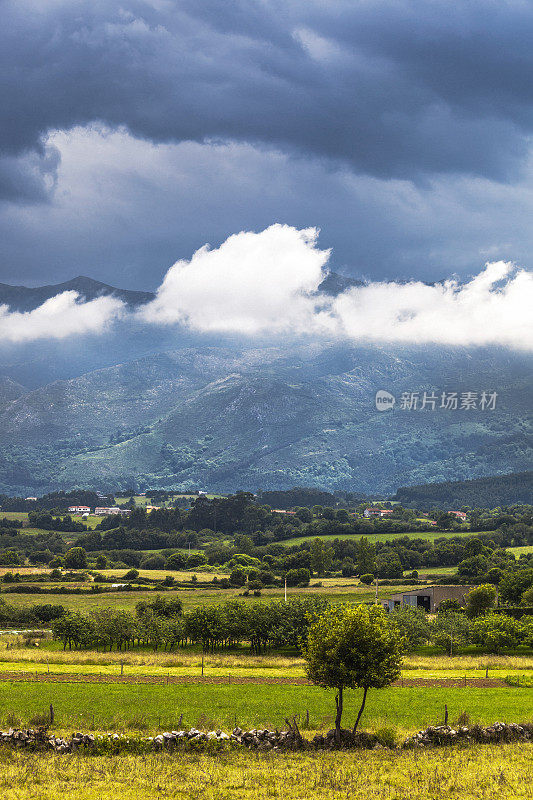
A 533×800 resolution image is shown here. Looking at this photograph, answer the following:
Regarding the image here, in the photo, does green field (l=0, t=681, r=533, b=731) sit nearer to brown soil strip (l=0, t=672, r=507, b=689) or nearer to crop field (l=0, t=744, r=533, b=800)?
brown soil strip (l=0, t=672, r=507, b=689)

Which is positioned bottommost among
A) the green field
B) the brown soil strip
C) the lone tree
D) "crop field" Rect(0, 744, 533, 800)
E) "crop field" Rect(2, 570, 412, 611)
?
"crop field" Rect(2, 570, 412, 611)

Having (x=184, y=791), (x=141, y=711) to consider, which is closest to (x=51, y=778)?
(x=184, y=791)

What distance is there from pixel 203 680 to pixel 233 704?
1242cm

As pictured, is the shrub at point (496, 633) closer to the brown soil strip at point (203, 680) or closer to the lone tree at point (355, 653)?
the brown soil strip at point (203, 680)

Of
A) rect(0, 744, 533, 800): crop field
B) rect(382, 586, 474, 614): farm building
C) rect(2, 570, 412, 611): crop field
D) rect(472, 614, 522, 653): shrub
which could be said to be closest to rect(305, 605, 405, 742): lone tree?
rect(0, 744, 533, 800): crop field

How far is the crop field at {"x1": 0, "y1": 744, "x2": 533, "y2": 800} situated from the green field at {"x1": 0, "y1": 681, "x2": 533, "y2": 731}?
18.3ft

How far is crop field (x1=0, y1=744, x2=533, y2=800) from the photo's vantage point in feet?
99.9

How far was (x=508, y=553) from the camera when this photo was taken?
7229 inches

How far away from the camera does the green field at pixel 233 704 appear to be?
43656 mm

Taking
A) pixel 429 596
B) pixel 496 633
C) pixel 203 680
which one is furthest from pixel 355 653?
pixel 429 596

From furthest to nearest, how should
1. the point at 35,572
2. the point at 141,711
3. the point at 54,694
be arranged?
the point at 35,572, the point at 54,694, the point at 141,711

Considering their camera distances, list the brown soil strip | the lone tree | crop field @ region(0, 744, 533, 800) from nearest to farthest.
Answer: crop field @ region(0, 744, 533, 800), the lone tree, the brown soil strip

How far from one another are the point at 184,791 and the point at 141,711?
1638 cm

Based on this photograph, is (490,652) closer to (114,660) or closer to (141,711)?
(114,660)
